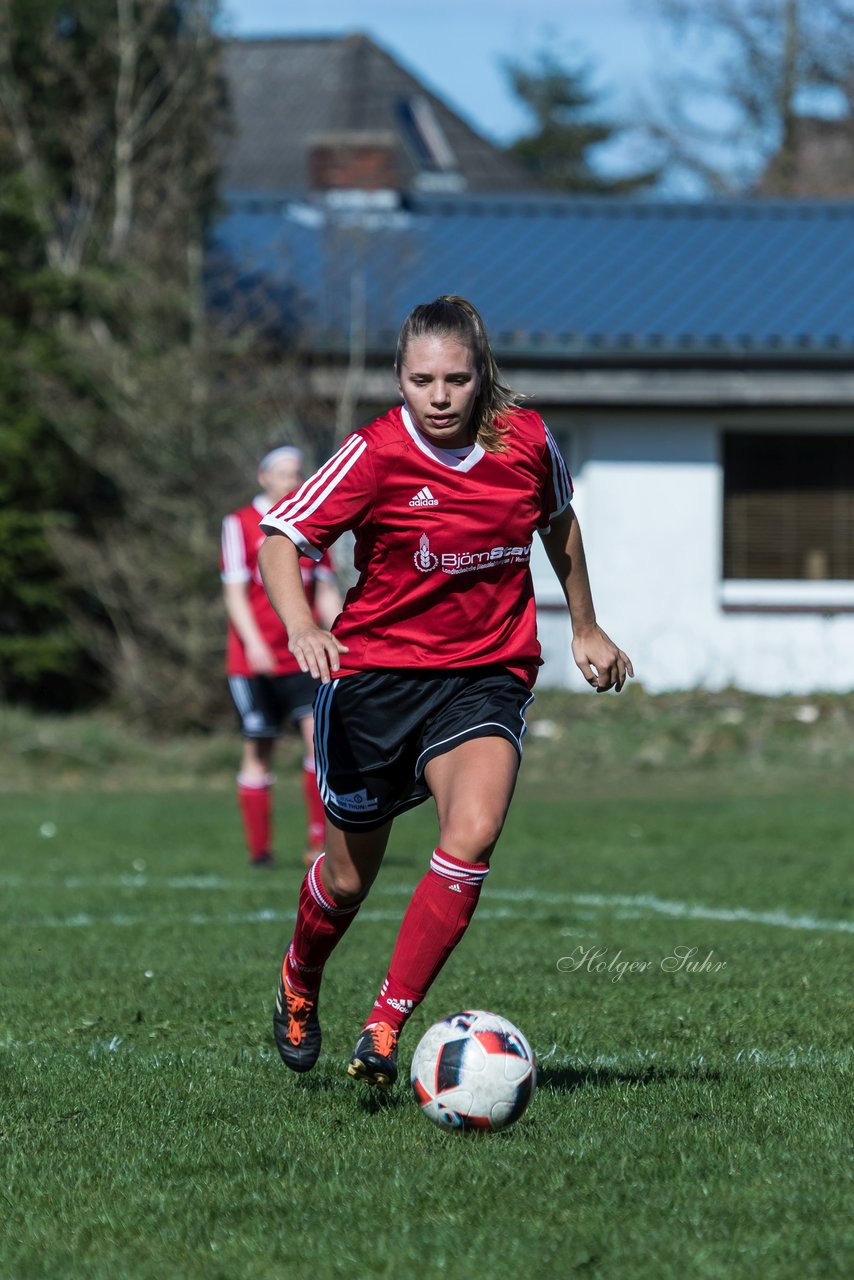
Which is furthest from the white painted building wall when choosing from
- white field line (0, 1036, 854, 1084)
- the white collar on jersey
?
the white collar on jersey

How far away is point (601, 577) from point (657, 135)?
73.3ft

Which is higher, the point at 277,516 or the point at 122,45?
the point at 122,45

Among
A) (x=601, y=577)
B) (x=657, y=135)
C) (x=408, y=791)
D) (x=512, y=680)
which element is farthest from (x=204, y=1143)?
(x=657, y=135)

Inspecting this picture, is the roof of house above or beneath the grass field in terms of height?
above

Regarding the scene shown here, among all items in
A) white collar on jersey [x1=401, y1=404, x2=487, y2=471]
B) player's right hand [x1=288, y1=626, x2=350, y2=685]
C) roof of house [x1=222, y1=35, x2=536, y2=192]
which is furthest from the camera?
roof of house [x1=222, y1=35, x2=536, y2=192]

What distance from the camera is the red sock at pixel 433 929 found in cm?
448

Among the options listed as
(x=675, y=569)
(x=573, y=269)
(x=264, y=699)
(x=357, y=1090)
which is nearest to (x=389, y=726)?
(x=357, y=1090)

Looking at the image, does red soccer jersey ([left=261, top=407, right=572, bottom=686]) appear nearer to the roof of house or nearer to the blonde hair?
the blonde hair

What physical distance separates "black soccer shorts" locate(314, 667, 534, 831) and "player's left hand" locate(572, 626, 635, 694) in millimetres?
219

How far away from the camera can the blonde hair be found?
15.0 ft

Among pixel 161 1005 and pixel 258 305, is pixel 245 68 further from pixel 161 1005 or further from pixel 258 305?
pixel 161 1005

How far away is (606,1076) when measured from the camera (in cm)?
475

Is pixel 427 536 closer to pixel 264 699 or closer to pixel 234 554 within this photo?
pixel 234 554

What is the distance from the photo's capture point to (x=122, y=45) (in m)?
17.2
